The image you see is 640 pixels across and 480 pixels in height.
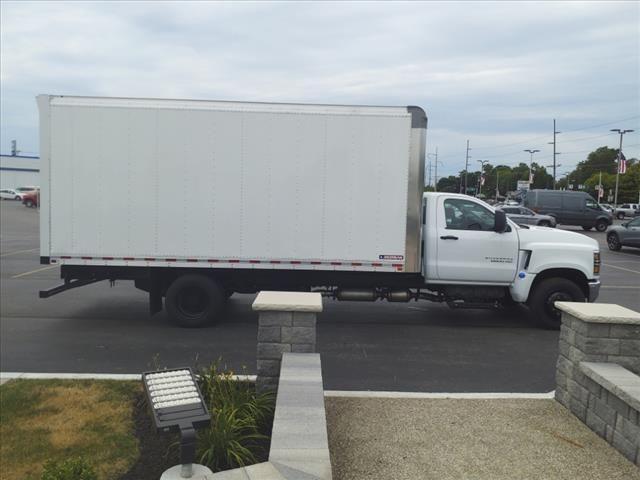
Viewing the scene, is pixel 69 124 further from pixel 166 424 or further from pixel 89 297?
pixel 166 424

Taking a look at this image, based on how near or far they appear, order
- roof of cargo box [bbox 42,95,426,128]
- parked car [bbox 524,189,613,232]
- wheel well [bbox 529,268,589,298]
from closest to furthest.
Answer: roof of cargo box [bbox 42,95,426,128], wheel well [bbox 529,268,589,298], parked car [bbox 524,189,613,232]

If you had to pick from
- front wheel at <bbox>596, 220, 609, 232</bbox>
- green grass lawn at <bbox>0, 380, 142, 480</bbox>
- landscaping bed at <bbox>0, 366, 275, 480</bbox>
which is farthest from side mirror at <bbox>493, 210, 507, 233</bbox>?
front wheel at <bbox>596, 220, 609, 232</bbox>

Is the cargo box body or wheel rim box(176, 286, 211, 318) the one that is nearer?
the cargo box body

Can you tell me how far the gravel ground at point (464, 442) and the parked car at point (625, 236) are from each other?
21871 mm

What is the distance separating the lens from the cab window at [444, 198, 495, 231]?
32.4ft

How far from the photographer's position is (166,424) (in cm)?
364

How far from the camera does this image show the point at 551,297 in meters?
9.84

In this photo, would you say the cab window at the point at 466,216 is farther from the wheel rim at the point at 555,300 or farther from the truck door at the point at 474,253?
the wheel rim at the point at 555,300

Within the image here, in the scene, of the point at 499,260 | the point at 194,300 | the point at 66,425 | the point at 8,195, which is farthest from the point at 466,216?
the point at 8,195

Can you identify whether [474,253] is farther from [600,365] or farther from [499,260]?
[600,365]

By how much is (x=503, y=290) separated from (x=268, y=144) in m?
4.57

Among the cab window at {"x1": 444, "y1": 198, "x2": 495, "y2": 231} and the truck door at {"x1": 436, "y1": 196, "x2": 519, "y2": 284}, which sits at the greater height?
the cab window at {"x1": 444, "y1": 198, "x2": 495, "y2": 231}

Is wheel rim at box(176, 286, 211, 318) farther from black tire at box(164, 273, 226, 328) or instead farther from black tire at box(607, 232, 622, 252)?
black tire at box(607, 232, 622, 252)

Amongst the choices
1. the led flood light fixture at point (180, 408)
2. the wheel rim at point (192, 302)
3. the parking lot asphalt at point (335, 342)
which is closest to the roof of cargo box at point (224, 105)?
the wheel rim at point (192, 302)
